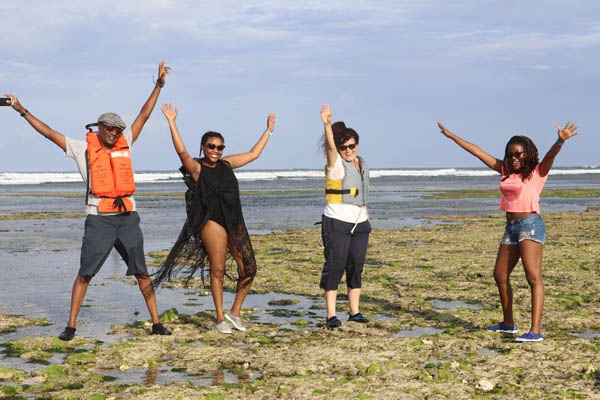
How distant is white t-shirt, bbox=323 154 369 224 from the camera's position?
8008 mm

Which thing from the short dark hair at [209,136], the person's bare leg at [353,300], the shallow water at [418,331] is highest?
the short dark hair at [209,136]

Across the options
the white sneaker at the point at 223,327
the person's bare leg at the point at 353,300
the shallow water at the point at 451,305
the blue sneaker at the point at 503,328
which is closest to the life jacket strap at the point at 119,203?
the white sneaker at the point at 223,327

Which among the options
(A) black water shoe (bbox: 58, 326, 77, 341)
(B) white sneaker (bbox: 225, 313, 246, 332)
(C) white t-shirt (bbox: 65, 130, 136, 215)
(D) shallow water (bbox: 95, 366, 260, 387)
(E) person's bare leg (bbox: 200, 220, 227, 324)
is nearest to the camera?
(D) shallow water (bbox: 95, 366, 260, 387)

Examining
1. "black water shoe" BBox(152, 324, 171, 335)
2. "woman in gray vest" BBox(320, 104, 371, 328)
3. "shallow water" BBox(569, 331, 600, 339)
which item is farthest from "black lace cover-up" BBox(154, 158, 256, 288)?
"shallow water" BBox(569, 331, 600, 339)

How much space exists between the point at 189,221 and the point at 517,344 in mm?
3811

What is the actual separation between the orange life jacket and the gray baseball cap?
Result: 21 cm

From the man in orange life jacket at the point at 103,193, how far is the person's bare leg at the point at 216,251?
0.75 metres

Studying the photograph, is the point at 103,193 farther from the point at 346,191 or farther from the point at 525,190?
the point at 525,190

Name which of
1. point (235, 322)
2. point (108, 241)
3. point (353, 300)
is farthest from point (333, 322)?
point (108, 241)

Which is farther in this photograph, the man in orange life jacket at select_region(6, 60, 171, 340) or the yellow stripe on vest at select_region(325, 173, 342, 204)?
the yellow stripe on vest at select_region(325, 173, 342, 204)

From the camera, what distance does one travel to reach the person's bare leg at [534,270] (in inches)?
282

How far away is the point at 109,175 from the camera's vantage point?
7.36 meters

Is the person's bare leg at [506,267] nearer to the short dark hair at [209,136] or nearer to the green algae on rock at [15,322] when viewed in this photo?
the short dark hair at [209,136]

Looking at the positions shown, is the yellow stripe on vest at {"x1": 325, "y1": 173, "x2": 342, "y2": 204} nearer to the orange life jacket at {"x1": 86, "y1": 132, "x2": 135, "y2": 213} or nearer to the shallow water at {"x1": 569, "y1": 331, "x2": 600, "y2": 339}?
the orange life jacket at {"x1": 86, "y1": 132, "x2": 135, "y2": 213}
